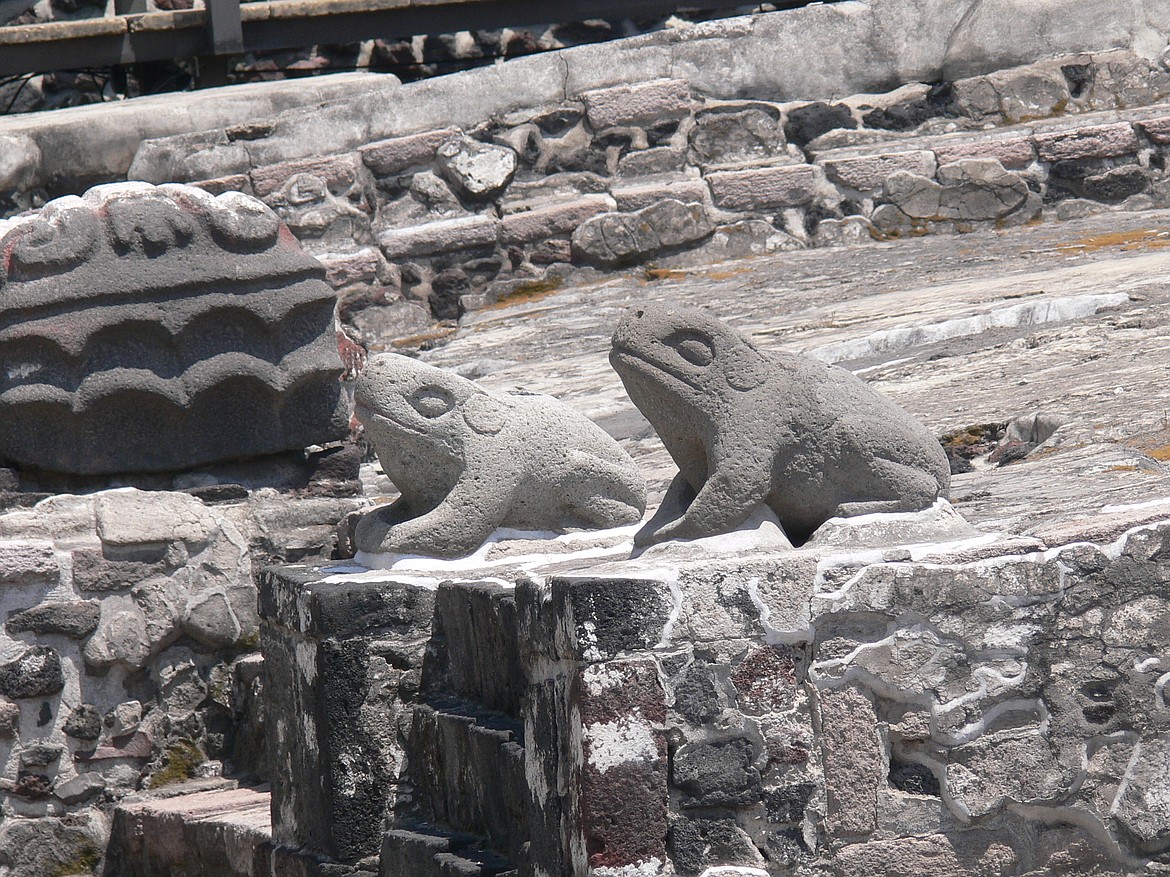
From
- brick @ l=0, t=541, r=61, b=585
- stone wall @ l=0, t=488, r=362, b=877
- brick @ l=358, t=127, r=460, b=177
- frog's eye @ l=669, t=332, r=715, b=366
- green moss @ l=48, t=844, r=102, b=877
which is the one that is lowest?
green moss @ l=48, t=844, r=102, b=877

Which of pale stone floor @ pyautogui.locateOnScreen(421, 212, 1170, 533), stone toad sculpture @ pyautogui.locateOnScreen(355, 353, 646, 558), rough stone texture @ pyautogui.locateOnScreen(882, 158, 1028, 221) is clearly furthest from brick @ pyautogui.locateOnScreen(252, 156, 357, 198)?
stone toad sculpture @ pyautogui.locateOnScreen(355, 353, 646, 558)

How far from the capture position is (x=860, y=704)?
9.46 ft

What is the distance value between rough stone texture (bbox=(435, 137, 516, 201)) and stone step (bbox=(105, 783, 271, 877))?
3.51 meters

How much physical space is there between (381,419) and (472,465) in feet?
0.74

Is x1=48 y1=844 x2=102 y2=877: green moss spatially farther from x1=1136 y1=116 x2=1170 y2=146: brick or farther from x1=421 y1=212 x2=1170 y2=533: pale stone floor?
x1=1136 y1=116 x2=1170 y2=146: brick

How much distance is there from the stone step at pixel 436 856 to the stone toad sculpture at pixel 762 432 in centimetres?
66

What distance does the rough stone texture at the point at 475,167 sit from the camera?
301 inches

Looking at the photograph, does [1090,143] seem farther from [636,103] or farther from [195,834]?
[195,834]

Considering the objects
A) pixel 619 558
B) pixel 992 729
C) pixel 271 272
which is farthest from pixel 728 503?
pixel 271 272

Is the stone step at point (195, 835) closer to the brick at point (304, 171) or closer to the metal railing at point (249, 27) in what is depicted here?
the brick at point (304, 171)

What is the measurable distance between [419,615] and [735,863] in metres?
1.07

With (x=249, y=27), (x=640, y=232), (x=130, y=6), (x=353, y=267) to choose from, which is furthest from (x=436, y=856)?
(x=130, y=6)

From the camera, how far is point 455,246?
24.8 feet

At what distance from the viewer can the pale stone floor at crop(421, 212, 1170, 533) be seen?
3879 mm
